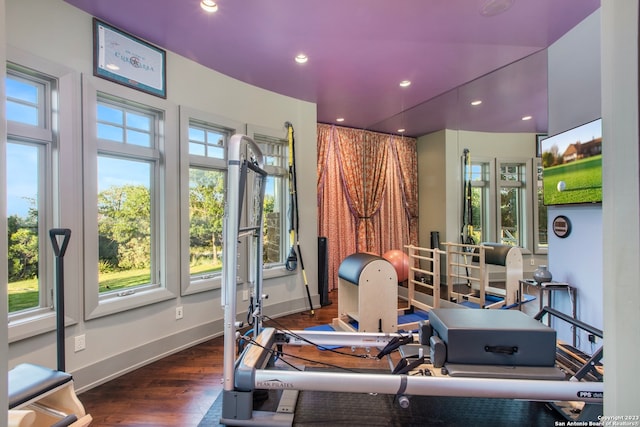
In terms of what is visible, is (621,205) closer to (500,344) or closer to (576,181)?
(500,344)

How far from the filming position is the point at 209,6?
7.39 ft

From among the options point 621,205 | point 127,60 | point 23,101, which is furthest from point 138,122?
point 621,205

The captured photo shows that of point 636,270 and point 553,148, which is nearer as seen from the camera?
point 636,270

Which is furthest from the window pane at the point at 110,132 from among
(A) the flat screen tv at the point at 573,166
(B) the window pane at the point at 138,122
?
(A) the flat screen tv at the point at 573,166

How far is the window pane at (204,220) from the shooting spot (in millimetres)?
3273

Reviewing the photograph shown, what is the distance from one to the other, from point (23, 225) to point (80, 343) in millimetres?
951

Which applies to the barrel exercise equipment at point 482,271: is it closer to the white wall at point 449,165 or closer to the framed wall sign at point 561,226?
the white wall at point 449,165

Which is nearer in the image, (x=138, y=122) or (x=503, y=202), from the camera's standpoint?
(x=138, y=122)

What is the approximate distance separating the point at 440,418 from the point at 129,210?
2964 millimetres

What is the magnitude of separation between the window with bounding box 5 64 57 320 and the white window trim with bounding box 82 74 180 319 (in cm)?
22

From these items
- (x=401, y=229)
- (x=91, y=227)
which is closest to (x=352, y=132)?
(x=401, y=229)

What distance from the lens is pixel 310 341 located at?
240 cm

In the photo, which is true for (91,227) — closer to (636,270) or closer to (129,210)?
(129,210)

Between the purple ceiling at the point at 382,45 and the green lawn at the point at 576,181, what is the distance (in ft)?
2.37
